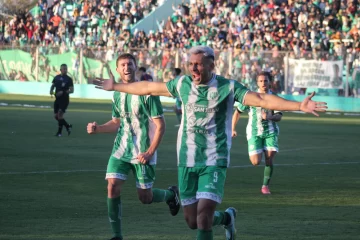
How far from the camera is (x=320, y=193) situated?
46.8 feet

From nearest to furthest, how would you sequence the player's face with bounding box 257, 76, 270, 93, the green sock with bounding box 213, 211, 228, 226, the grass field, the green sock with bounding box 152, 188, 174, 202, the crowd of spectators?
the green sock with bounding box 213, 211, 228, 226 < the grass field < the green sock with bounding box 152, 188, 174, 202 < the player's face with bounding box 257, 76, 270, 93 < the crowd of spectators

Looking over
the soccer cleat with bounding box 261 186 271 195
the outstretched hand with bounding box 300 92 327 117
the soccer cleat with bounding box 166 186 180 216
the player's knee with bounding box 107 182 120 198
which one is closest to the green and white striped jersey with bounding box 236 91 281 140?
the soccer cleat with bounding box 261 186 271 195

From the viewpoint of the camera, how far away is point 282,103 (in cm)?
802

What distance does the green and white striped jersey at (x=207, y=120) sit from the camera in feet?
28.2

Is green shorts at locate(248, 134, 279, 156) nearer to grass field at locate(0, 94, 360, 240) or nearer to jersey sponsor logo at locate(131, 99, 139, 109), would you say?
grass field at locate(0, 94, 360, 240)

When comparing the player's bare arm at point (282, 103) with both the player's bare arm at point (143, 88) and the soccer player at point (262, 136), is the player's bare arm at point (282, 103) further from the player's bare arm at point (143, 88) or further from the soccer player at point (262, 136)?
the soccer player at point (262, 136)

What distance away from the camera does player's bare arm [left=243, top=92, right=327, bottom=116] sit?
7.62 metres

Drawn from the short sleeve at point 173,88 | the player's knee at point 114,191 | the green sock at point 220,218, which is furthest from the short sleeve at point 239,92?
the player's knee at point 114,191

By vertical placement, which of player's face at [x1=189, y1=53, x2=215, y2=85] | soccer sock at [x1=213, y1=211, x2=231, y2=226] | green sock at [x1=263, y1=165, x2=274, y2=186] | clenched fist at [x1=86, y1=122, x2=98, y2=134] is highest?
player's face at [x1=189, y1=53, x2=215, y2=85]

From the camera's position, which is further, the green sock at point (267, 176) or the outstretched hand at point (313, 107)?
the green sock at point (267, 176)

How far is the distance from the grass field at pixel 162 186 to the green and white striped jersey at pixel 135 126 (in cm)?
89

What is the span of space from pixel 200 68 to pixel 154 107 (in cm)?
188

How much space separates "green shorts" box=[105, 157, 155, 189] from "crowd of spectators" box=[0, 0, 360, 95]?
29.5 m

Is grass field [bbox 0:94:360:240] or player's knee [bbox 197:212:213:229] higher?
player's knee [bbox 197:212:213:229]
